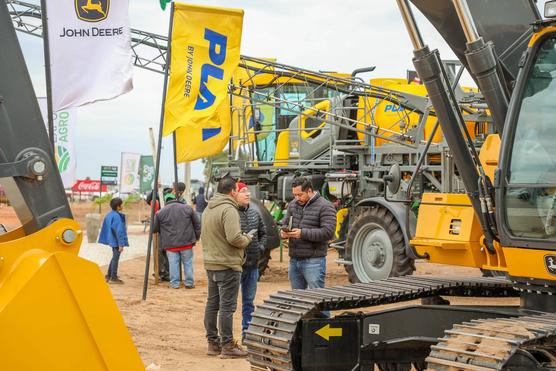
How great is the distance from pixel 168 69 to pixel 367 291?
7.20 meters

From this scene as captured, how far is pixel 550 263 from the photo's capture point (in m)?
5.66

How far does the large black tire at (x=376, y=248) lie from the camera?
44.0ft

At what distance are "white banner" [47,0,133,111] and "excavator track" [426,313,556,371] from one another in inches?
177

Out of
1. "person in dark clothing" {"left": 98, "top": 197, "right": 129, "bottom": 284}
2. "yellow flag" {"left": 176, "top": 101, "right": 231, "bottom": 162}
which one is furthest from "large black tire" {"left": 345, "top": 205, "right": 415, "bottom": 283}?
"person in dark clothing" {"left": 98, "top": 197, "right": 129, "bottom": 284}

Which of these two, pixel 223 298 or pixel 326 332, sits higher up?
pixel 326 332

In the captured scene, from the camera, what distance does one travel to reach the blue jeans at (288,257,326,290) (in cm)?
968

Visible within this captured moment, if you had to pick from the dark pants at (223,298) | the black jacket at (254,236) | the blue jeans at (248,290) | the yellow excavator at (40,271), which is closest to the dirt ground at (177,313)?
the dark pants at (223,298)

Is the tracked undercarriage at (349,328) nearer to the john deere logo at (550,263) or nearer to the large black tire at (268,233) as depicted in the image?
the john deere logo at (550,263)

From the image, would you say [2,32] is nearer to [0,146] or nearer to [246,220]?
[0,146]

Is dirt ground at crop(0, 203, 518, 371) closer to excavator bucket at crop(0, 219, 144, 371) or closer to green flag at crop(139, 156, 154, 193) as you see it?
excavator bucket at crop(0, 219, 144, 371)

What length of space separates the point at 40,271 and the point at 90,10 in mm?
6195

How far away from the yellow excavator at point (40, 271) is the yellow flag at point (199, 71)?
9.07 m

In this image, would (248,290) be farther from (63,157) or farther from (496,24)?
(63,157)

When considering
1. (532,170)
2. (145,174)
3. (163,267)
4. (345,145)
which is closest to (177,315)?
(163,267)
